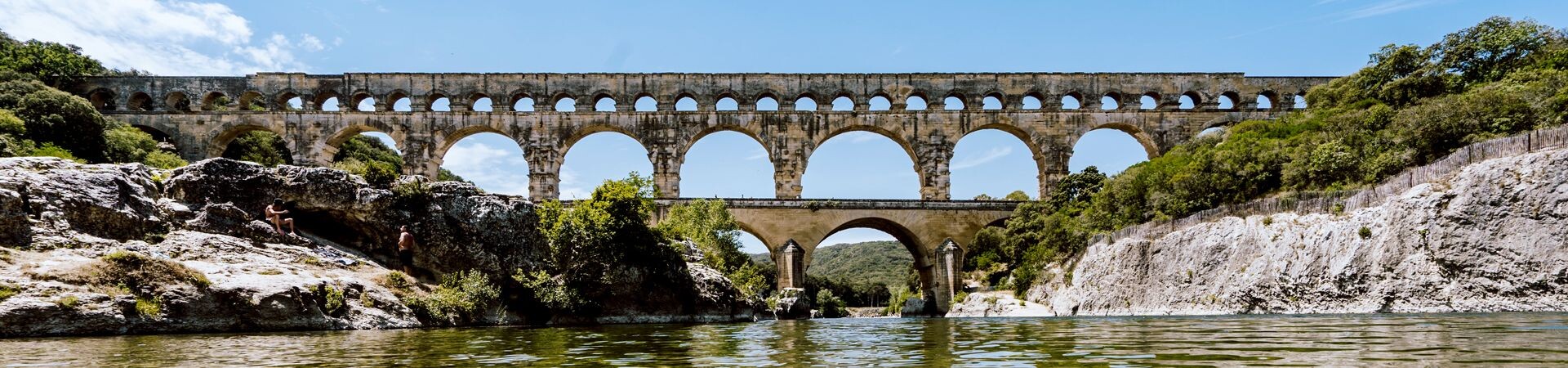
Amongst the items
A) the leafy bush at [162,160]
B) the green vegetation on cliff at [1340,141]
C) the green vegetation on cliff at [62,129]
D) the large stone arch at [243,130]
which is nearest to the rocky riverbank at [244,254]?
the green vegetation on cliff at [1340,141]

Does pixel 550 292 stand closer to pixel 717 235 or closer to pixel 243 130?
pixel 717 235

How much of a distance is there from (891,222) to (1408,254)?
21.0 metres

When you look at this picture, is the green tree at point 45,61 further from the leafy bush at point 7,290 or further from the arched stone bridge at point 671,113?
the leafy bush at point 7,290

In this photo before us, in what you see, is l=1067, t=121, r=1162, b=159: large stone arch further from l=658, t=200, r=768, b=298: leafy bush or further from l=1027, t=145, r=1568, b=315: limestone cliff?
l=1027, t=145, r=1568, b=315: limestone cliff

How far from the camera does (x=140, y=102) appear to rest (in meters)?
39.5

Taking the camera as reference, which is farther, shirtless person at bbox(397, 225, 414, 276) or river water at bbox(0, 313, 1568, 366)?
shirtless person at bbox(397, 225, 414, 276)

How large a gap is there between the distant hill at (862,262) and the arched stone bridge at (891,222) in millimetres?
43047

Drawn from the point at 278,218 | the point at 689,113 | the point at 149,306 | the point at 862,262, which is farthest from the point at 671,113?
the point at 862,262

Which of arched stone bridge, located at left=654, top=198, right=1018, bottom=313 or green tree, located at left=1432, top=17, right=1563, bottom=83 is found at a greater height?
green tree, located at left=1432, top=17, right=1563, bottom=83

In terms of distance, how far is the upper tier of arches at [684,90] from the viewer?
128 feet

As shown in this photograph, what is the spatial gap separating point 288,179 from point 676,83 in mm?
22001

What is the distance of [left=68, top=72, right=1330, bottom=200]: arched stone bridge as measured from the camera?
126 feet

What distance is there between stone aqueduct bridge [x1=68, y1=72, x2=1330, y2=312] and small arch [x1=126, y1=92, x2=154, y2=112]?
7 cm

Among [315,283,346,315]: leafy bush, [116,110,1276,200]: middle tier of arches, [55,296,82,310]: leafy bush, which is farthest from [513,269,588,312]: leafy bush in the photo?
[116,110,1276,200]: middle tier of arches
